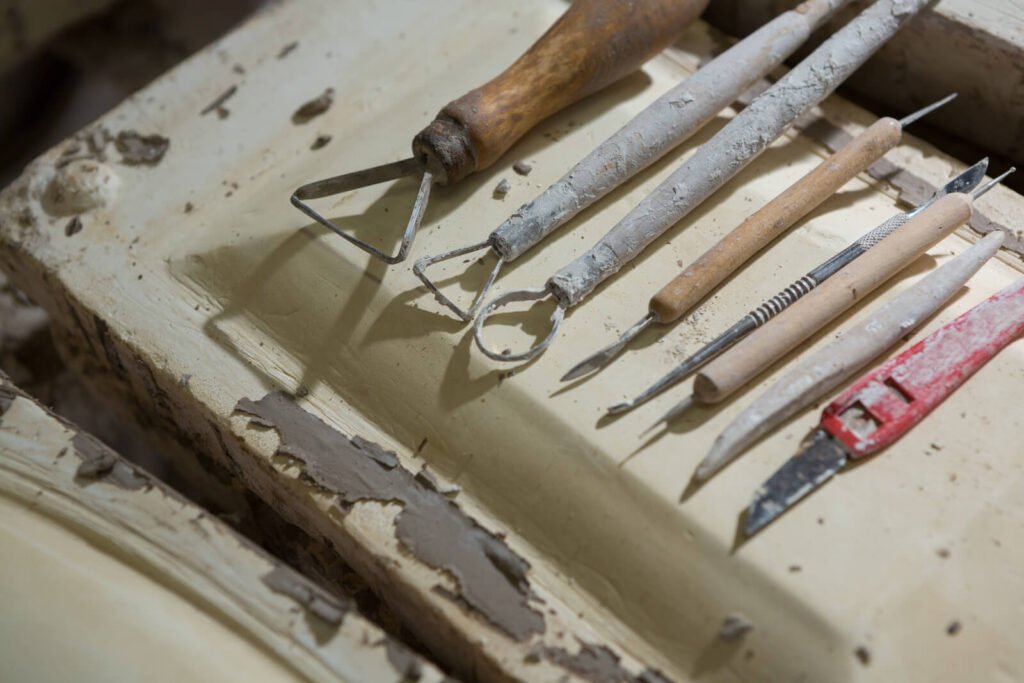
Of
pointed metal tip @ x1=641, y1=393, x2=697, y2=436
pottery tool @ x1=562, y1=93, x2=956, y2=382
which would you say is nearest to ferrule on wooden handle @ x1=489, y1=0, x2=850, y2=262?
pottery tool @ x1=562, y1=93, x2=956, y2=382

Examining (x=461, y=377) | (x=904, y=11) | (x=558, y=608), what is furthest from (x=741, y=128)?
(x=558, y=608)

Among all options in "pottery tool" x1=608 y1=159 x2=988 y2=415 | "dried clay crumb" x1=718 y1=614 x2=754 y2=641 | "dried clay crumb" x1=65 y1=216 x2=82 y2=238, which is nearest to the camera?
"dried clay crumb" x1=718 y1=614 x2=754 y2=641

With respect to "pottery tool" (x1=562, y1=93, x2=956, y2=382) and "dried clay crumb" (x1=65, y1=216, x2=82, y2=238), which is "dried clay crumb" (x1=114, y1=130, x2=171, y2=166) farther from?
"pottery tool" (x1=562, y1=93, x2=956, y2=382)

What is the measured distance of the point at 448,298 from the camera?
3.55 ft

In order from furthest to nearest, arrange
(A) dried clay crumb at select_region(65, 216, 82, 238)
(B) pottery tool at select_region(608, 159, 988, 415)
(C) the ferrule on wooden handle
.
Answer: (A) dried clay crumb at select_region(65, 216, 82, 238) < (C) the ferrule on wooden handle < (B) pottery tool at select_region(608, 159, 988, 415)

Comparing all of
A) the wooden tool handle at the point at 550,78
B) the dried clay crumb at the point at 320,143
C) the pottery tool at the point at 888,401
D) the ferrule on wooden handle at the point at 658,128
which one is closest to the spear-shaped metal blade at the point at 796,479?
the pottery tool at the point at 888,401

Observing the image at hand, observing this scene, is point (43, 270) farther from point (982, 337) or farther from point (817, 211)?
point (982, 337)

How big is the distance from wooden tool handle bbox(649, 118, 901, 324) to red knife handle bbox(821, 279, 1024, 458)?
184mm

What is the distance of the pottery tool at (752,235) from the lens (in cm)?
103

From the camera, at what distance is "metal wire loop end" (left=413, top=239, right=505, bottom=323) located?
41.2 inches

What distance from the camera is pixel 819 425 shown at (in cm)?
95

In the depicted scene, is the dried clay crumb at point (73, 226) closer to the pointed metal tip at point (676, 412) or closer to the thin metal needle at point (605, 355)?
the thin metal needle at point (605, 355)

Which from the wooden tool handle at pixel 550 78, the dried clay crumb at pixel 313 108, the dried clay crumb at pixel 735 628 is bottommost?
the dried clay crumb at pixel 735 628

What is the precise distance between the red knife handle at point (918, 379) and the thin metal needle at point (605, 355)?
8.2 inches
